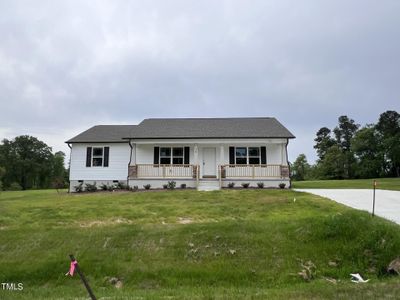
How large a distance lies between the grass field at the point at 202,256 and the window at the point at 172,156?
12.1 m

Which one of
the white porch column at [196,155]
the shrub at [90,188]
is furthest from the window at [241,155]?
the shrub at [90,188]

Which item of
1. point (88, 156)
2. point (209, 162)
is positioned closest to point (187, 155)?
point (209, 162)

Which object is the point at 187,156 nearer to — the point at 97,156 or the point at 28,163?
the point at 97,156

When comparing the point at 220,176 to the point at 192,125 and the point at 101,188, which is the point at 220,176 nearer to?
the point at 192,125

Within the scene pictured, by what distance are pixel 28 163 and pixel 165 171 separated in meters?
44.7

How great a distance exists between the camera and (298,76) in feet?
66.6

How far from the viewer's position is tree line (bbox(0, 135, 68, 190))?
184ft

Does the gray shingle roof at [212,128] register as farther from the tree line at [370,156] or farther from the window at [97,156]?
the tree line at [370,156]

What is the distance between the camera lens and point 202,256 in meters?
7.17

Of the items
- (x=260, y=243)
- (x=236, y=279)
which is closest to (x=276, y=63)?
(x=260, y=243)

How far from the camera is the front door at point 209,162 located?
2208 centimetres

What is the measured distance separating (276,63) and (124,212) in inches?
486

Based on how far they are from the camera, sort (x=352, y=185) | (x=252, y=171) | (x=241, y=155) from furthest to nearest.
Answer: (x=352, y=185)
(x=241, y=155)
(x=252, y=171)

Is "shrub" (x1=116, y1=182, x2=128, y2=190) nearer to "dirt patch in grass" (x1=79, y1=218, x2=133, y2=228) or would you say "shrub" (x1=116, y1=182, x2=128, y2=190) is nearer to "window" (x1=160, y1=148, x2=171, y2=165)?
"window" (x1=160, y1=148, x2=171, y2=165)
